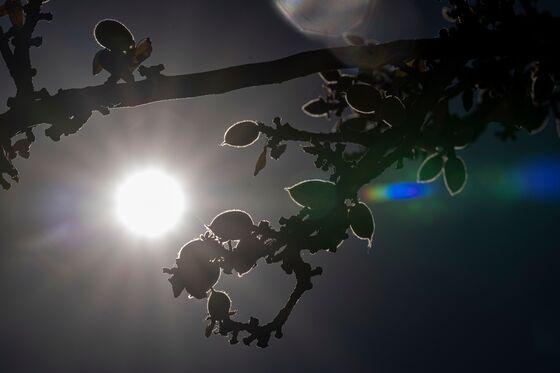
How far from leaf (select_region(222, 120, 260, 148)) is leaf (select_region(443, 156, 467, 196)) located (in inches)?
42.8

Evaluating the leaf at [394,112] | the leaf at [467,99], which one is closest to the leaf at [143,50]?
the leaf at [394,112]

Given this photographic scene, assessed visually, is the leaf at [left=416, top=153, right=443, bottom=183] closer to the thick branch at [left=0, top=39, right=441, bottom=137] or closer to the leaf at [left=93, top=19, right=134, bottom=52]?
the thick branch at [left=0, top=39, right=441, bottom=137]

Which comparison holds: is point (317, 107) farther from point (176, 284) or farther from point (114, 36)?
point (176, 284)

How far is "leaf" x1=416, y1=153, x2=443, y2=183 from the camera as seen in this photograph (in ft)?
9.55

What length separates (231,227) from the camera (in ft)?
7.82

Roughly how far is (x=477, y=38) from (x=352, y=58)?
1.95 ft

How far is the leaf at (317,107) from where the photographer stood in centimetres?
383

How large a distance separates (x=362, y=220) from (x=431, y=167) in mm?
670

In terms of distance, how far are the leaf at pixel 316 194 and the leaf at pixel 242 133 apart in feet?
1.90

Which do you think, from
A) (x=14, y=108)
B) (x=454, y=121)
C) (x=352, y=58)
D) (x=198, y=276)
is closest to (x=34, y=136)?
(x=14, y=108)

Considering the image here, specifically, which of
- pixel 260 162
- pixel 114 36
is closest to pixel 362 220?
pixel 260 162

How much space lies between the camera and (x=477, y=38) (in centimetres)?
229

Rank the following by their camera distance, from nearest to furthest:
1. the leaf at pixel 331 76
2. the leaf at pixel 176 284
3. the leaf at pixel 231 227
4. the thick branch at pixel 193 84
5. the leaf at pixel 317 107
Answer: the thick branch at pixel 193 84 < the leaf at pixel 176 284 < the leaf at pixel 231 227 < the leaf at pixel 331 76 < the leaf at pixel 317 107

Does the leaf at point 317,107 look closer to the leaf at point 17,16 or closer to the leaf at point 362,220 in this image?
the leaf at point 362,220
